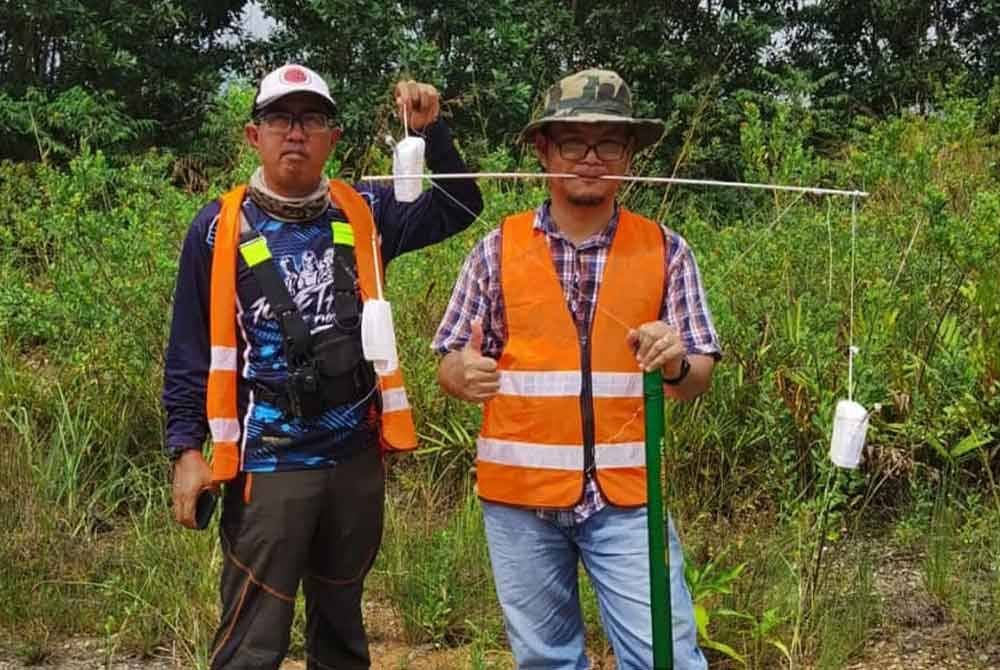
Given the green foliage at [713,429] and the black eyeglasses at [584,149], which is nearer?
the black eyeglasses at [584,149]

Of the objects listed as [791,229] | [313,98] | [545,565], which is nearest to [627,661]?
[545,565]

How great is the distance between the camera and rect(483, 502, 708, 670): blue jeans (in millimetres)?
2602

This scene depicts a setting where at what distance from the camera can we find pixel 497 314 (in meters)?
2.74

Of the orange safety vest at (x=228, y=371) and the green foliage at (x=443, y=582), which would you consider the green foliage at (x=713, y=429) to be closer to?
the green foliage at (x=443, y=582)

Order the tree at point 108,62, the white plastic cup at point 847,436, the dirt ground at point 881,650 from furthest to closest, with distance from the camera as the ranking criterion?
the tree at point 108,62, the dirt ground at point 881,650, the white plastic cup at point 847,436

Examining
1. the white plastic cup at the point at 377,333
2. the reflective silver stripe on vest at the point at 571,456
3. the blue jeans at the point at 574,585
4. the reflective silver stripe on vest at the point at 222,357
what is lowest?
the blue jeans at the point at 574,585

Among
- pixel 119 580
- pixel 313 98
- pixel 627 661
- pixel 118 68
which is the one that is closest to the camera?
pixel 627 661

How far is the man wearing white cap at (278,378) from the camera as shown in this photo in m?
2.84

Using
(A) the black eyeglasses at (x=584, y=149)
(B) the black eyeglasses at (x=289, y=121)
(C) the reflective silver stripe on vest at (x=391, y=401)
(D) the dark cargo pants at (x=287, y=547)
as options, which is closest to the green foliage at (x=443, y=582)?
(D) the dark cargo pants at (x=287, y=547)

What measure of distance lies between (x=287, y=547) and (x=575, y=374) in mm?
873

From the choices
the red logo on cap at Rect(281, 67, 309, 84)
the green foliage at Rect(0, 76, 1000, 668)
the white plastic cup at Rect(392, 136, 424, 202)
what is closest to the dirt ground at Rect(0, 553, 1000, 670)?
the green foliage at Rect(0, 76, 1000, 668)

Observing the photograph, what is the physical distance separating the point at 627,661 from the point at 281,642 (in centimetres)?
91

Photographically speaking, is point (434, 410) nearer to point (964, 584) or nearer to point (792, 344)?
point (792, 344)

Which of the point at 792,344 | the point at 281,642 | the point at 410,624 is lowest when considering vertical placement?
the point at 410,624
